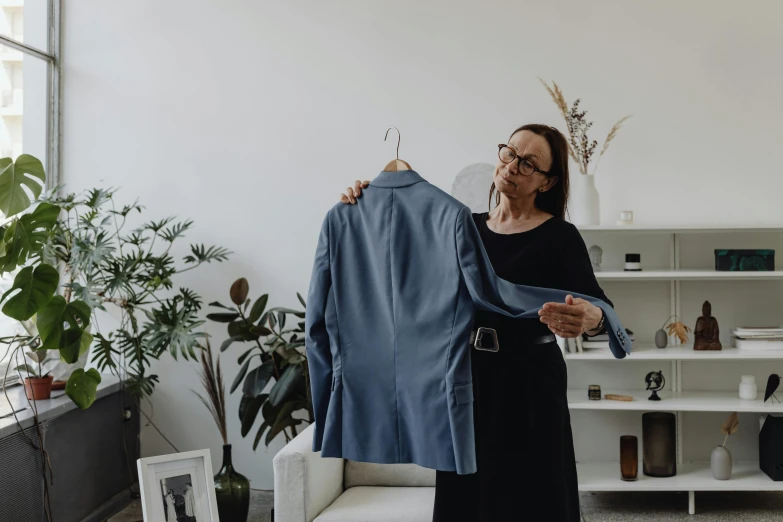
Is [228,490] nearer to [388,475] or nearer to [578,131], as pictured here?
[388,475]

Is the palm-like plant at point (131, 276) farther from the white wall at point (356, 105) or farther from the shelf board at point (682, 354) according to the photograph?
the shelf board at point (682, 354)

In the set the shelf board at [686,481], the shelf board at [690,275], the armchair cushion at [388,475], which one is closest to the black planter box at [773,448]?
the shelf board at [686,481]

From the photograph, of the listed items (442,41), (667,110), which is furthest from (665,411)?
(442,41)

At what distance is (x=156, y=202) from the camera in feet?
13.2

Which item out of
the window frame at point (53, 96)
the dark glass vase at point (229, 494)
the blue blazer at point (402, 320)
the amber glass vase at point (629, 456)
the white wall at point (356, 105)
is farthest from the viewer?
the window frame at point (53, 96)

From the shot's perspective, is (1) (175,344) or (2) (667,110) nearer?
(1) (175,344)

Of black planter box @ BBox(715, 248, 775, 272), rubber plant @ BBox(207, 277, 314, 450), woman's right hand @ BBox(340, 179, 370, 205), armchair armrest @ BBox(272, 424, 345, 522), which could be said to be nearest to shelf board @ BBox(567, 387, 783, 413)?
black planter box @ BBox(715, 248, 775, 272)

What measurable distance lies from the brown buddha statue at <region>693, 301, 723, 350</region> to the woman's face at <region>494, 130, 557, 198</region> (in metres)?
1.98

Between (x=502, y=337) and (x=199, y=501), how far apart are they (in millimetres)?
1590

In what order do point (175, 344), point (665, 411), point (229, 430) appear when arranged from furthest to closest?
1. point (229, 430)
2. point (665, 411)
3. point (175, 344)

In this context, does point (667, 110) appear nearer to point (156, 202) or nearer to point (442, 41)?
point (442, 41)

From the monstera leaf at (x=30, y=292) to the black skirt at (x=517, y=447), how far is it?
1.60 meters

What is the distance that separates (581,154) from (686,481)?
63.4 inches

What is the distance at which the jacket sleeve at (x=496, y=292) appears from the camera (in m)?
1.69
